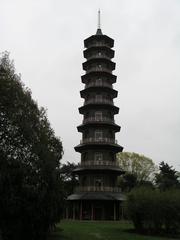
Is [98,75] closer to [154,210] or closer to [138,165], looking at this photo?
[154,210]

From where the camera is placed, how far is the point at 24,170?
17266 millimetres

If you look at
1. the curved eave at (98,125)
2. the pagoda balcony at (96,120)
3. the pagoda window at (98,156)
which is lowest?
the pagoda window at (98,156)

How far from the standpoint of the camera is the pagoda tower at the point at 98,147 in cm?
3697

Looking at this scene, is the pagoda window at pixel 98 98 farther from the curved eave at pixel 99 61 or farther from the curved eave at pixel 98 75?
the curved eave at pixel 99 61

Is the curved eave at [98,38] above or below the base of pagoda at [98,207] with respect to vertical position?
above

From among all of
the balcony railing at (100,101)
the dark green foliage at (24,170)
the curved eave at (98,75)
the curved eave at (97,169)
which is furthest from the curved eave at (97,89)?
the dark green foliage at (24,170)

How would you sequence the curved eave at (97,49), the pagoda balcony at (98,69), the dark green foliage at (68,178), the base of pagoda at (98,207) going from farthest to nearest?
the dark green foliage at (68,178)
the curved eave at (97,49)
the pagoda balcony at (98,69)
the base of pagoda at (98,207)

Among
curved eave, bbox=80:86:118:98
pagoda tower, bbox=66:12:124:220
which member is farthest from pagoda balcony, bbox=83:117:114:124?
curved eave, bbox=80:86:118:98

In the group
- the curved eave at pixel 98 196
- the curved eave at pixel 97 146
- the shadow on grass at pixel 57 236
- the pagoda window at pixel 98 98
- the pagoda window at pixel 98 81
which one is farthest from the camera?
the pagoda window at pixel 98 81

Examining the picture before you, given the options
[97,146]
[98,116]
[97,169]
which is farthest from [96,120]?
[97,169]

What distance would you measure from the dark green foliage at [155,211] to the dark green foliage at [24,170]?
25.5 ft

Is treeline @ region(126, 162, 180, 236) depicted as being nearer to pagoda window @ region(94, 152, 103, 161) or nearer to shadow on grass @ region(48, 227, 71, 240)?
shadow on grass @ region(48, 227, 71, 240)

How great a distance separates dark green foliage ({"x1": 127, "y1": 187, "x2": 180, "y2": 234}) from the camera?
2448cm

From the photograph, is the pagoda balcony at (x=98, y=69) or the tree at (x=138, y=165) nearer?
the pagoda balcony at (x=98, y=69)
